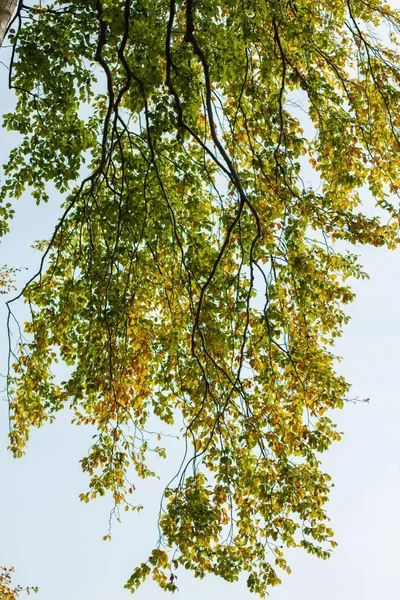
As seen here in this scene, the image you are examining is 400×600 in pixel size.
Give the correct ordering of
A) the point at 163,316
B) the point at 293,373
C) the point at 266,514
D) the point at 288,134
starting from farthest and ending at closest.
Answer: the point at 163,316
the point at 288,134
the point at 293,373
the point at 266,514

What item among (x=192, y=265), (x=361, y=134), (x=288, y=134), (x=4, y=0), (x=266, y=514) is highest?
(x=361, y=134)

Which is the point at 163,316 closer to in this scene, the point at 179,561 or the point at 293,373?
the point at 293,373

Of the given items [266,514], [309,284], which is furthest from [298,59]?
[266,514]

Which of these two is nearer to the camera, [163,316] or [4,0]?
[4,0]

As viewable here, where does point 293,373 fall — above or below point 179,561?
above

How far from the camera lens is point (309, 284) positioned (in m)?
6.55

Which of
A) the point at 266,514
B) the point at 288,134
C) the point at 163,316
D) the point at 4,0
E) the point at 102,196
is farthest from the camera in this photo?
the point at 163,316

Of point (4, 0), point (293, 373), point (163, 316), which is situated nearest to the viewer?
point (4, 0)

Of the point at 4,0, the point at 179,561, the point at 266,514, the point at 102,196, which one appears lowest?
the point at 179,561

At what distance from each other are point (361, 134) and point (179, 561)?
16.0ft

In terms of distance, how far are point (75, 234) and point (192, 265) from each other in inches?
56.7

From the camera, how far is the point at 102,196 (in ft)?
23.8

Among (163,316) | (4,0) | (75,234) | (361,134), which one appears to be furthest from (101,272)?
(361,134)

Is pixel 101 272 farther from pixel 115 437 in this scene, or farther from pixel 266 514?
pixel 266 514
